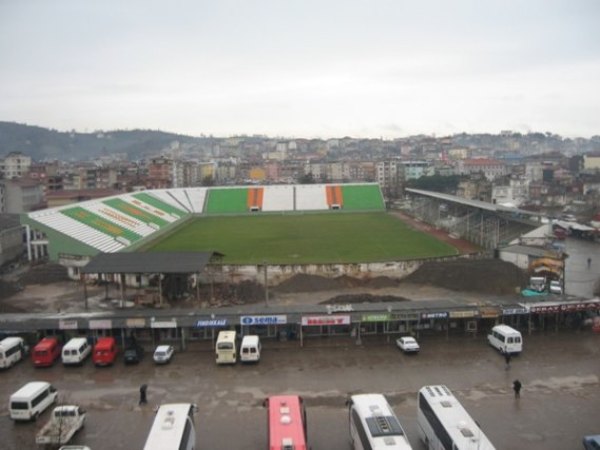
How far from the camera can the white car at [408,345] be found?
52.0 feet

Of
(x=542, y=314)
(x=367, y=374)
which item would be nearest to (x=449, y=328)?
(x=542, y=314)

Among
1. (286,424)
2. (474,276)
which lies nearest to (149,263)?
(286,424)

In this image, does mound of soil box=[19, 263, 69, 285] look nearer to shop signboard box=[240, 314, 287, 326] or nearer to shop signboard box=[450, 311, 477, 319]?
shop signboard box=[240, 314, 287, 326]

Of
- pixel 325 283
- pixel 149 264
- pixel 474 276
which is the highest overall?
pixel 149 264

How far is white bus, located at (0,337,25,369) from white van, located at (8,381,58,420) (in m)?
3.29

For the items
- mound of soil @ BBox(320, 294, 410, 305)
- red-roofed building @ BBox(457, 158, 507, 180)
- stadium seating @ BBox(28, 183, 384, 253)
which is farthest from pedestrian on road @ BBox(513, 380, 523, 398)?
red-roofed building @ BBox(457, 158, 507, 180)

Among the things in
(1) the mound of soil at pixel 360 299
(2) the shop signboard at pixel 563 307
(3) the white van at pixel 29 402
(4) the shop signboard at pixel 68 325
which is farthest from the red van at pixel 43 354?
(2) the shop signboard at pixel 563 307

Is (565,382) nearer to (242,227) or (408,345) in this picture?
(408,345)

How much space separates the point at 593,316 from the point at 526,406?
7623mm

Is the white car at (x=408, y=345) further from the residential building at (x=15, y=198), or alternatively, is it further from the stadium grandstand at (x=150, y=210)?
the residential building at (x=15, y=198)

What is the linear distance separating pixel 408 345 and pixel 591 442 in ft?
21.0

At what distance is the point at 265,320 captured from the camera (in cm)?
1678

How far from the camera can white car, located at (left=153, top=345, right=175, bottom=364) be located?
50.6ft

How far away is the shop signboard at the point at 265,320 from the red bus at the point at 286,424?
632cm
